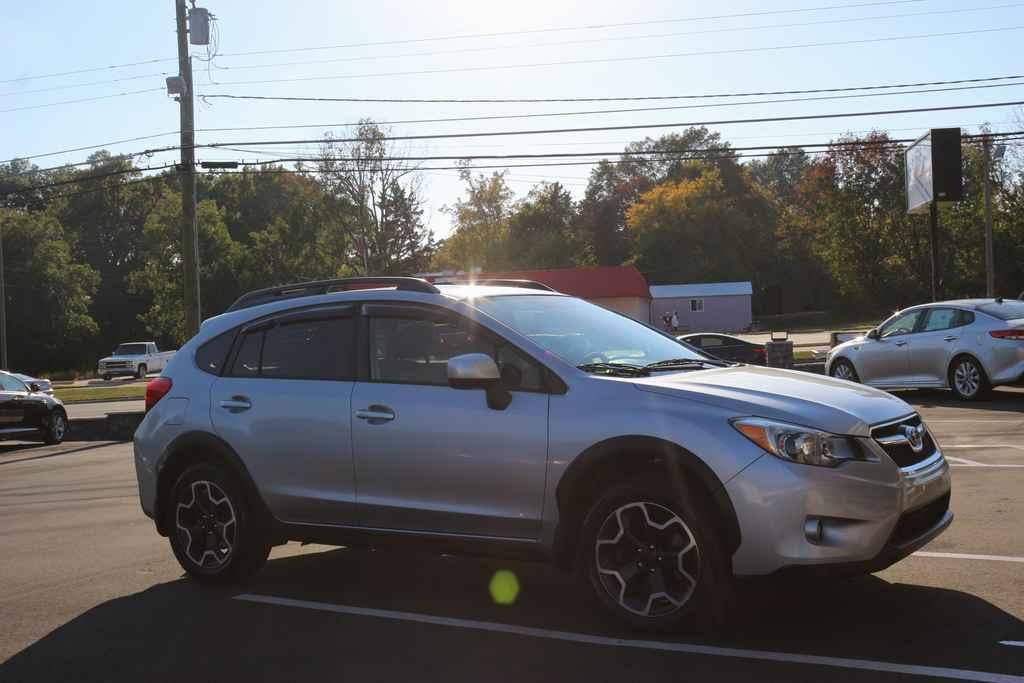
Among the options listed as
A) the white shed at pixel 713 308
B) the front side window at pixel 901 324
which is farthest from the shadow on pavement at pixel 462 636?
the white shed at pixel 713 308

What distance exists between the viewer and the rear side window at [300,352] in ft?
21.5

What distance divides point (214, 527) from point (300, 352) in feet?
4.03

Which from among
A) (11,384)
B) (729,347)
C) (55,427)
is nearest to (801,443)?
(11,384)

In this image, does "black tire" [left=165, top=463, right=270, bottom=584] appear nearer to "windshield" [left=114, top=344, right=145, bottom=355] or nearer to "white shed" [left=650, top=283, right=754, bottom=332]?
"windshield" [left=114, top=344, right=145, bottom=355]

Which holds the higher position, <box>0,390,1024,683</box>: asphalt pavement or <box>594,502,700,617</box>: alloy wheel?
<box>594,502,700,617</box>: alloy wheel

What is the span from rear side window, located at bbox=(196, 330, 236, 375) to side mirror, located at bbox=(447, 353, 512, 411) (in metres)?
2.03

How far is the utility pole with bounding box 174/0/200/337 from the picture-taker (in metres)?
23.5

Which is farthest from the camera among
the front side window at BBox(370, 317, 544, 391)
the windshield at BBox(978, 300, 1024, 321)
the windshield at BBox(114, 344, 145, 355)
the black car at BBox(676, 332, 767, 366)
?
the windshield at BBox(114, 344, 145, 355)

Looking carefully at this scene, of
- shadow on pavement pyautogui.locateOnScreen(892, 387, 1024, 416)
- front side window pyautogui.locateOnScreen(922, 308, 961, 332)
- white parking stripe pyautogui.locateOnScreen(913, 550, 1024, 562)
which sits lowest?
white parking stripe pyautogui.locateOnScreen(913, 550, 1024, 562)

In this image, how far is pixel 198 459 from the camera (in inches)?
276

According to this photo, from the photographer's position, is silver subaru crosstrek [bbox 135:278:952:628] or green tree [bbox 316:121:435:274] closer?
silver subaru crosstrek [bbox 135:278:952:628]

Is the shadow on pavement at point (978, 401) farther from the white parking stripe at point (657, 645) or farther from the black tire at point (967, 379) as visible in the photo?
the white parking stripe at point (657, 645)

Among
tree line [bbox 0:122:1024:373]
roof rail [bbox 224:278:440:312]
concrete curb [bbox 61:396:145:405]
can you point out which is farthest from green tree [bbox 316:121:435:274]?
roof rail [bbox 224:278:440:312]

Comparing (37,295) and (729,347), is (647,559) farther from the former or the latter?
(37,295)
